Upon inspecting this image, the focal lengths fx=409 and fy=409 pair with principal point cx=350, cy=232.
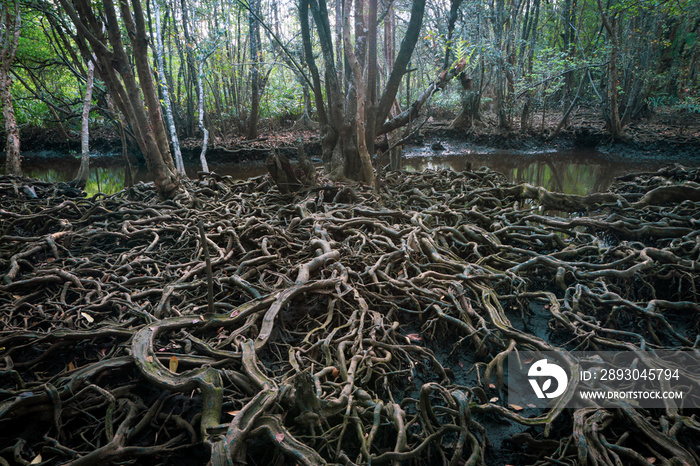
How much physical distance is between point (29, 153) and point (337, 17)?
16.3 metres

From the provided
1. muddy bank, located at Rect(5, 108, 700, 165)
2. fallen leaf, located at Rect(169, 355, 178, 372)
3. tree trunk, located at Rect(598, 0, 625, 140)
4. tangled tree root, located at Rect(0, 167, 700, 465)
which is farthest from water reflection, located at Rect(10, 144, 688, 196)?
fallen leaf, located at Rect(169, 355, 178, 372)

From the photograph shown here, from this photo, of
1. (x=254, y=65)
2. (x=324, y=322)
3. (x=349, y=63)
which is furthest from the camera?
(x=254, y=65)

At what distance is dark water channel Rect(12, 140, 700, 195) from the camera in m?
11.9

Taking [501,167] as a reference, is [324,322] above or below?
below

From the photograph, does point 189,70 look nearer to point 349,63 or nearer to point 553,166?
point 349,63

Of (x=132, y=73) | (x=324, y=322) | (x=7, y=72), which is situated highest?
(x=7, y=72)

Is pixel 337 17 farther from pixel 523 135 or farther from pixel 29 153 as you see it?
pixel 29 153

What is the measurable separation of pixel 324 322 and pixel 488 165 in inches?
488

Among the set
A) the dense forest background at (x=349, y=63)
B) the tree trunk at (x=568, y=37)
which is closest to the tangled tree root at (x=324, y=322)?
the dense forest background at (x=349, y=63)

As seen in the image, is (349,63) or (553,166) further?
(553,166)

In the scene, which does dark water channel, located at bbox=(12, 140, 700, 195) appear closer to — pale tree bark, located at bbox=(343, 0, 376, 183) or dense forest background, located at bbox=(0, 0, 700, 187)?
dense forest background, located at bbox=(0, 0, 700, 187)

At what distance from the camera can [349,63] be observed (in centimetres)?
688

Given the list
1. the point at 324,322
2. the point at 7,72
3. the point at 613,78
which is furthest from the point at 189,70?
the point at 324,322

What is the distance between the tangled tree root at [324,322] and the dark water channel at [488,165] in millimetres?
5106
